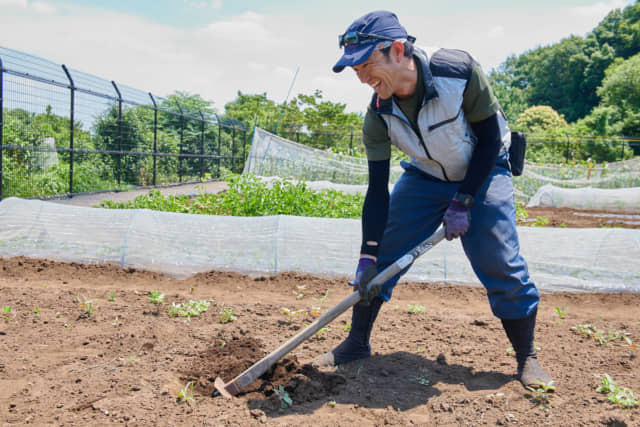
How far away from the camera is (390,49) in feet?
6.30

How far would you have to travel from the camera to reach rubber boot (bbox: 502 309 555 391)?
7.14 ft

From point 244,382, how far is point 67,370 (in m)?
0.86

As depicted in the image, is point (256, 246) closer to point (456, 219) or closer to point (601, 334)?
point (456, 219)

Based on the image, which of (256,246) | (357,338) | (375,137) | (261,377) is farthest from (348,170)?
(261,377)

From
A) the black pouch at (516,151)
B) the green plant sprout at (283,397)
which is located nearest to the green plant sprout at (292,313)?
the green plant sprout at (283,397)

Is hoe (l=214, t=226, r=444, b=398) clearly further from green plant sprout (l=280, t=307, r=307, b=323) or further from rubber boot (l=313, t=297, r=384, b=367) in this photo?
green plant sprout (l=280, t=307, r=307, b=323)

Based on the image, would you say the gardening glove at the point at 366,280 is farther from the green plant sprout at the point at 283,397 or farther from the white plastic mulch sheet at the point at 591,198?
the white plastic mulch sheet at the point at 591,198

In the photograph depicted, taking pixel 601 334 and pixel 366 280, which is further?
pixel 601 334

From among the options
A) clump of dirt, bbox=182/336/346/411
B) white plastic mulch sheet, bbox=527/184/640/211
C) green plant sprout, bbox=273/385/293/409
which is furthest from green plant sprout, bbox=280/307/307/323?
white plastic mulch sheet, bbox=527/184/640/211

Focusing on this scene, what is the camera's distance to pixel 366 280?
2.25 metres

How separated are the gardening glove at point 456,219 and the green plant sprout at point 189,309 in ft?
5.47

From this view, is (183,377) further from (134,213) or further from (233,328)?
(134,213)

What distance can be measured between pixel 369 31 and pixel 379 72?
0.53 ft

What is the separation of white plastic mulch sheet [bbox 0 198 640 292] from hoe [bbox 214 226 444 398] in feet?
5.43
